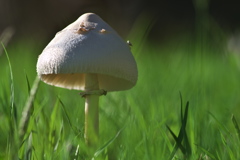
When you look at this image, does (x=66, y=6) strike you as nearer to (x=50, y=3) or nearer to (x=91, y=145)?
(x=50, y=3)

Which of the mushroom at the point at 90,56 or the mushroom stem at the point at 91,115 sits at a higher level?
the mushroom at the point at 90,56

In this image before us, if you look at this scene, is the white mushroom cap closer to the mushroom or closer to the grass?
the mushroom

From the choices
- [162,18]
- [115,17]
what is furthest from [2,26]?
[162,18]

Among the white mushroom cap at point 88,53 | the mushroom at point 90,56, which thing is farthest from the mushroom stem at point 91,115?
the white mushroom cap at point 88,53

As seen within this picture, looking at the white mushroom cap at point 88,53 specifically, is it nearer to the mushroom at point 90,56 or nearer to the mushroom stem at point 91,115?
the mushroom at point 90,56

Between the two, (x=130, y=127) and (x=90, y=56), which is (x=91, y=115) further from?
(x=90, y=56)

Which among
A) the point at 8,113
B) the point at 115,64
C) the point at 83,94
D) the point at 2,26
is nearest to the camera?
the point at 8,113

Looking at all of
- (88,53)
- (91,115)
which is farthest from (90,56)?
(91,115)
